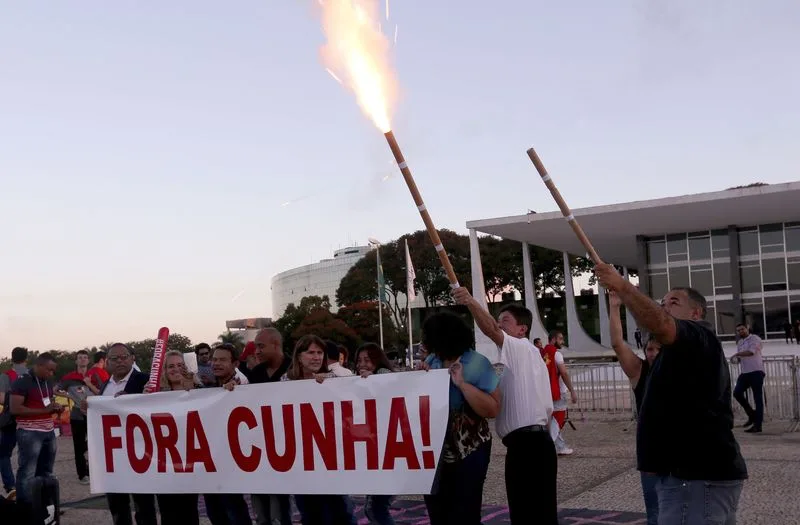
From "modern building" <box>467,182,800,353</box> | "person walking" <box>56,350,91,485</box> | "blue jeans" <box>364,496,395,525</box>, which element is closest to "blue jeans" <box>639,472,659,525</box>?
"blue jeans" <box>364,496,395,525</box>

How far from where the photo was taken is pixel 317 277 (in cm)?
15525

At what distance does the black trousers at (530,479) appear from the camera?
548 centimetres

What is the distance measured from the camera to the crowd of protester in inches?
157

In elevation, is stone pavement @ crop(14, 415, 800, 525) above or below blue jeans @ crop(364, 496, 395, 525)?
below

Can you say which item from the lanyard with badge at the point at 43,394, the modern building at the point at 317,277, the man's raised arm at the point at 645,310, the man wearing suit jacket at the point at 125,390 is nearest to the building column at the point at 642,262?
the lanyard with badge at the point at 43,394

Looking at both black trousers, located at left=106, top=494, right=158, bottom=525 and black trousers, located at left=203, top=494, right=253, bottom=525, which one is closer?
black trousers, located at left=203, top=494, right=253, bottom=525

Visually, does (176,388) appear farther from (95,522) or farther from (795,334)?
(795,334)

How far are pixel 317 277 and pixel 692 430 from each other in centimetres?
15206

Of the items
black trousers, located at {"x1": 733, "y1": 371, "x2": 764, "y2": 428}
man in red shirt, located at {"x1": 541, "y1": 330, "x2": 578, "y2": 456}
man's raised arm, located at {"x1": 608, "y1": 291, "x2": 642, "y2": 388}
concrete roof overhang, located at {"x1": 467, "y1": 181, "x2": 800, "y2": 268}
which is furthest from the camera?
concrete roof overhang, located at {"x1": 467, "y1": 181, "x2": 800, "y2": 268}

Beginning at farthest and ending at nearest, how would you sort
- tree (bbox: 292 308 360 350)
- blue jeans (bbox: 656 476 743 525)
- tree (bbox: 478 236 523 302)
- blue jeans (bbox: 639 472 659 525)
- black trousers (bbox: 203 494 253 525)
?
tree (bbox: 478 236 523 302) → tree (bbox: 292 308 360 350) → black trousers (bbox: 203 494 253 525) → blue jeans (bbox: 639 472 659 525) → blue jeans (bbox: 656 476 743 525)

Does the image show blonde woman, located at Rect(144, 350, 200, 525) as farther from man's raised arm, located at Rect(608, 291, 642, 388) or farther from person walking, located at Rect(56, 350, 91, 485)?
person walking, located at Rect(56, 350, 91, 485)

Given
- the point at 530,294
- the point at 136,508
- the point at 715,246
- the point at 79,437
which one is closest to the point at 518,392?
the point at 136,508

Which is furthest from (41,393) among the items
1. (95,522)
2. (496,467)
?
(496,467)

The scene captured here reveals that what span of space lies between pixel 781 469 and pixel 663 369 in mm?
7086
